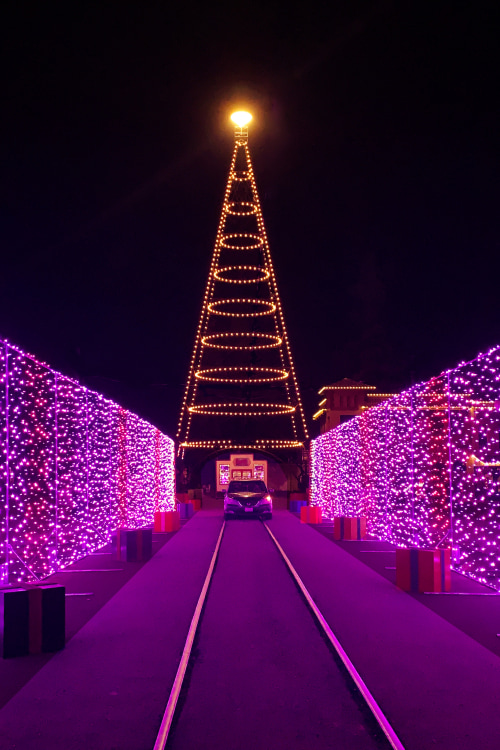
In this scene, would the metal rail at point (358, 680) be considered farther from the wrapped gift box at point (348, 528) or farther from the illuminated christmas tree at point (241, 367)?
the illuminated christmas tree at point (241, 367)

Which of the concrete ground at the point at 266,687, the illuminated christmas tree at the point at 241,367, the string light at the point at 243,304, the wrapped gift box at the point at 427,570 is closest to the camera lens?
the concrete ground at the point at 266,687

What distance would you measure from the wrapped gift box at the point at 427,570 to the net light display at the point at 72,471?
18.4ft

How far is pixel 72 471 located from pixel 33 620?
368 inches

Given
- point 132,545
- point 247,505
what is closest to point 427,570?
point 132,545

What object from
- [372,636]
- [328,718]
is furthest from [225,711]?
[372,636]

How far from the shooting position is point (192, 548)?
1736 centimetres

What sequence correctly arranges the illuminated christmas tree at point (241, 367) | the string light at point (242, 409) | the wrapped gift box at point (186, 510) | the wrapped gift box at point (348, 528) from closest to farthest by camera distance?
the wrapped gift box at point (348, 528)
the wrapped gift box at point (186, 510)
the string light at point (242, 409)
the illuminated christmas tree at point (241, 367)

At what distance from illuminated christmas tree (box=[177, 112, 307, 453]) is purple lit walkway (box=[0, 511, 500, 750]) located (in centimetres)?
3172

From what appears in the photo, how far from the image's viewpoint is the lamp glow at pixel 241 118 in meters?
46.5

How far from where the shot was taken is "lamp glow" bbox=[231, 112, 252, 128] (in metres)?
46.5

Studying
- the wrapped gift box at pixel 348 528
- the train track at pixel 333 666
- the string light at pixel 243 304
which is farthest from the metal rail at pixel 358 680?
the string light at pixel 243 304

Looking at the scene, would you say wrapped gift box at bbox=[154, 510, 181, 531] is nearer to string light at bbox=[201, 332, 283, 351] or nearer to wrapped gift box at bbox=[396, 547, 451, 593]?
wrapped gift box at bbox=[396, 547, 451, 593]

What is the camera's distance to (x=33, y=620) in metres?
7.34

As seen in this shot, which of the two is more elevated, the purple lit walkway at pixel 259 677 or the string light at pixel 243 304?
the string light at pixel 243 304
